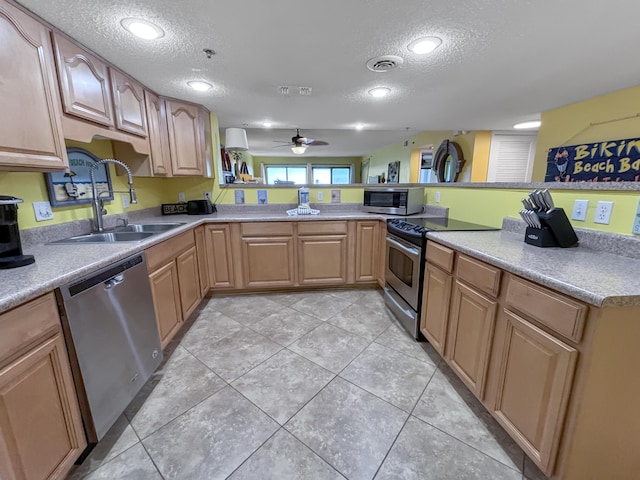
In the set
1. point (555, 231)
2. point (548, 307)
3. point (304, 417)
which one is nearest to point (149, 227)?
point (304, 417)

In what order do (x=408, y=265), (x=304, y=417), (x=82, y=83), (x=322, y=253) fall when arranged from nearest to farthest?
(x=304, y=417) < (x=82, y=83) < (x=408, y=265) < (x=322, y=253)

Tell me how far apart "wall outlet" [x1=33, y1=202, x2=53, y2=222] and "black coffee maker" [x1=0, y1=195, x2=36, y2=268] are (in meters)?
0.51

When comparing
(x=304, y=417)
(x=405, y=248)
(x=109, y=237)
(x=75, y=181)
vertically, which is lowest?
(x=304, y=417)

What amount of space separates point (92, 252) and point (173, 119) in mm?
1692

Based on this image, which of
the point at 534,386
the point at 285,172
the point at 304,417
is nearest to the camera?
the point at 534,386

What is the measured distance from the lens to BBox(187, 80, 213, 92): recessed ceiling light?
6.91 ft

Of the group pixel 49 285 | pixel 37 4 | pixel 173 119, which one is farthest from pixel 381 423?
pixel 173 119

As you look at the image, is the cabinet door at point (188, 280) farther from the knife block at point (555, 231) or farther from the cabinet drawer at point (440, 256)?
the knife block at point (555, 231)

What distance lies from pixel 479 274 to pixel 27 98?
2315 mm

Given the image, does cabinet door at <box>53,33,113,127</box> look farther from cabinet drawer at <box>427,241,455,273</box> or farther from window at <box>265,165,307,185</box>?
window at <box>265,165,307,185</box>

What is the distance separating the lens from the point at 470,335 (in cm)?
142

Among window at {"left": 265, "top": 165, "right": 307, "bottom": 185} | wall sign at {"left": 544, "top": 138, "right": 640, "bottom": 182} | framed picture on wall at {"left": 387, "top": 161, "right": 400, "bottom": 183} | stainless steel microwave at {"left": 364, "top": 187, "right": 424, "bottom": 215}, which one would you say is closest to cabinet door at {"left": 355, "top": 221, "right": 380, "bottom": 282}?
stainless steel microwave at {"left": 364, "top": 187, "right": 424, "bottom": 215}

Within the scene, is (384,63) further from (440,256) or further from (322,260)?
(322,260)

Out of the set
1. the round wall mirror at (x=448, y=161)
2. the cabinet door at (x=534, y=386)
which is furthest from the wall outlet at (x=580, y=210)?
the round wall mirror at (x=448, y=161)
